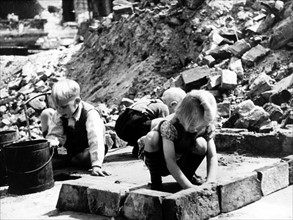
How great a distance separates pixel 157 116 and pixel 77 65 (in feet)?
36.6

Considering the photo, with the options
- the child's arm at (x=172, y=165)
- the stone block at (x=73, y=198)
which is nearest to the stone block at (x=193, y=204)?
the child's arm at (x=172, y=165)

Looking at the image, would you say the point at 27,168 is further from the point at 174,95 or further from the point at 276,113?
the point at 276,113

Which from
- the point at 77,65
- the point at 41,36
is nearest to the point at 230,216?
the point at 77,65

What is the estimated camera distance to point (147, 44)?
13.5 meters

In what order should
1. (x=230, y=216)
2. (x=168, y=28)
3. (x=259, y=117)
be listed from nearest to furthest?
(x=230, y=216) < (x=259, y=117) < (x=168, y=28)

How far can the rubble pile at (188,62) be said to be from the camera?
8.69 metres

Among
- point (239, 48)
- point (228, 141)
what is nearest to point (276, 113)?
point (228, 141)

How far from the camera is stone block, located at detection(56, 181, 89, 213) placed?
12.5 feet

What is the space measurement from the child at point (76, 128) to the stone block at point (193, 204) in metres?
1.67

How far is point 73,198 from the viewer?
3855 millimetres

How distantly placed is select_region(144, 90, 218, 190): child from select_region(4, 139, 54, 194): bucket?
127cm

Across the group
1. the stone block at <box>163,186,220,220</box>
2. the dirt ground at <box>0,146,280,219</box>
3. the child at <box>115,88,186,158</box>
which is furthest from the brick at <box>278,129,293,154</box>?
the stone block at <box>163,186,220,220</box>

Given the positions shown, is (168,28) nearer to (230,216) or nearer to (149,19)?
(149,19)

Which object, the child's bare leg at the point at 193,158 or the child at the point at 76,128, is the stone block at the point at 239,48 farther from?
the child's bare leg at the point at 193,158
